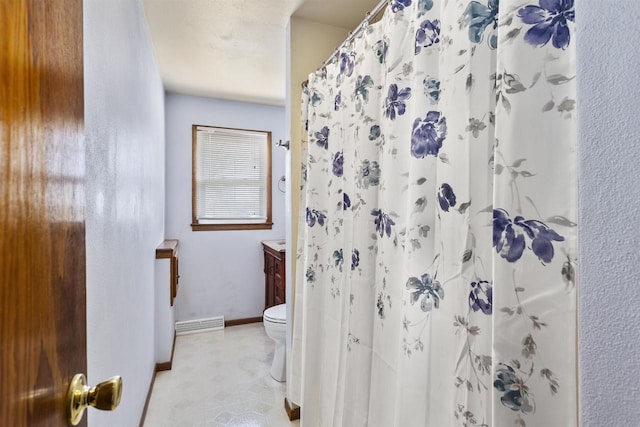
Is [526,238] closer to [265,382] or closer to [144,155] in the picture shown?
[144,155]

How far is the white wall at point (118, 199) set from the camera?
917mm

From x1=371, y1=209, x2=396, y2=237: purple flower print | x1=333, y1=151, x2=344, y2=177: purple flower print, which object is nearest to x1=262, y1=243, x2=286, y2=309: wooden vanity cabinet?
x1=333, y1=151, x2=344, y2=177: purple flower print

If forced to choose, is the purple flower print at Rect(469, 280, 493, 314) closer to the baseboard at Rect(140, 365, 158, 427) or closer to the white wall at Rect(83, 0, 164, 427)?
the white wall at Rect(83, 0, 164, 427)

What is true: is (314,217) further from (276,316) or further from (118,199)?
(276,316)

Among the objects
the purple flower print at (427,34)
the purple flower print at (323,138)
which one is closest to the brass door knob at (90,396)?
the purple flower print at (427,34)

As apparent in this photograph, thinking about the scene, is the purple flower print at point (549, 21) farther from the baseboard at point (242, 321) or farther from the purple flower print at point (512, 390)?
the baseboard at point (242, 321)

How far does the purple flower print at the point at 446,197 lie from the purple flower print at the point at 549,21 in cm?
34

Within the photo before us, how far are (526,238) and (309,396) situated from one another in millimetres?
1288

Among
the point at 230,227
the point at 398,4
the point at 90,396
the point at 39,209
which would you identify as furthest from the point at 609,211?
the point at 230,227

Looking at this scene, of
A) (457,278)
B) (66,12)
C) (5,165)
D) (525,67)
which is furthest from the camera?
(457,278)

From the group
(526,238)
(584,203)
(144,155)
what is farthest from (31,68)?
(144,155)

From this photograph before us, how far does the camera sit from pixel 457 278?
78cm

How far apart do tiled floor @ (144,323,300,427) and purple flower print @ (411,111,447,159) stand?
179 centimetres

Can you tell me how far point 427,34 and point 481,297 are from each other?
0.72 metres
